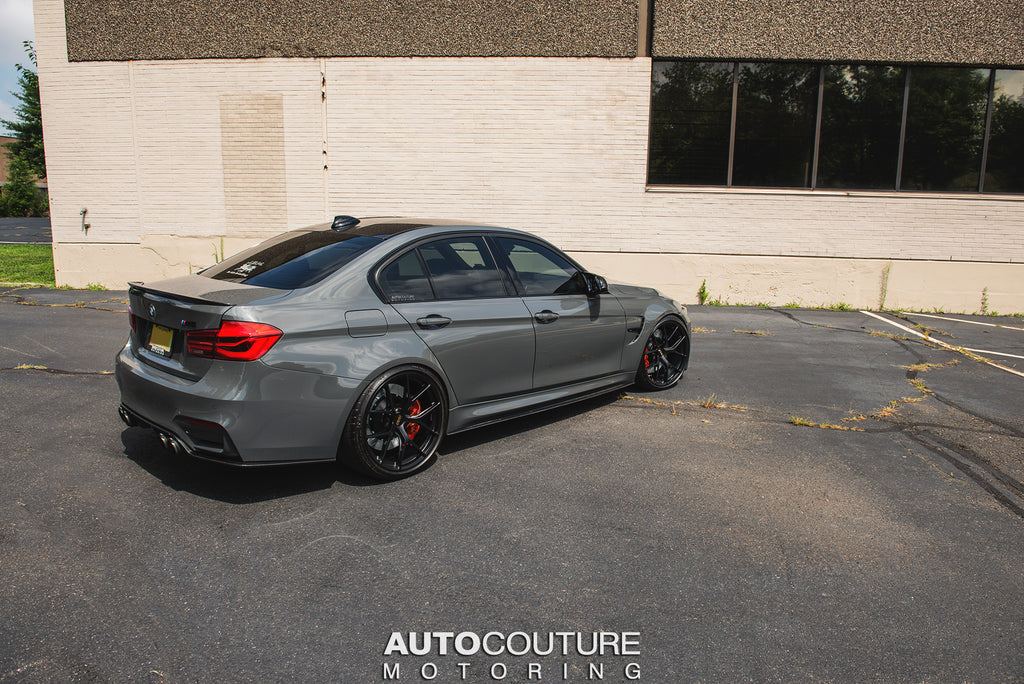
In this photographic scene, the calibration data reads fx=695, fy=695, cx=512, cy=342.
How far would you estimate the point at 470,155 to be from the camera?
484 inches

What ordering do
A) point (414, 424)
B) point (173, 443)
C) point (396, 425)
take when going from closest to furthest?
1. point (173, 443)
2. point (396, 425)
3. point (414, 424)

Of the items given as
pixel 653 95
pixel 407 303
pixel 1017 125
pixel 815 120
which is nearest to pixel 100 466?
pixel 407 303

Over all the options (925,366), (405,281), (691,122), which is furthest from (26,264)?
(925,366)

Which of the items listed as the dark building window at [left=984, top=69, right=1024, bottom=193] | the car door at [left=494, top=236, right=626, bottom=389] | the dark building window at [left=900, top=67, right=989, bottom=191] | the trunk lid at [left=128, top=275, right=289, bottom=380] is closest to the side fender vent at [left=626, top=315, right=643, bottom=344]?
the car door at [left=494, top=236, right=626, bottom=389]

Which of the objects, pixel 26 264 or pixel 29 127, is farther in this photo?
pixel 29 127

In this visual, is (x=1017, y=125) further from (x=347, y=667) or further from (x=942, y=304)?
(x=347, y=667)

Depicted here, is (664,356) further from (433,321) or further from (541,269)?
(433,321)

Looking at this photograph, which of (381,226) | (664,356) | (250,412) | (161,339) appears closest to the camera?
(250,412)

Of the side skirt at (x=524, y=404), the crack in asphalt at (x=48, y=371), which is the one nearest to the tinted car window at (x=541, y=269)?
the side skirt at (x=524, y=404)

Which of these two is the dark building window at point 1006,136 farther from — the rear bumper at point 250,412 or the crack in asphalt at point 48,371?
the crack in asphalt at point 48,371

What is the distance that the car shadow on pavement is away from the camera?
3.88 m

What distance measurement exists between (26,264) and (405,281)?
16262 mm

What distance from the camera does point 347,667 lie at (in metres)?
2.47

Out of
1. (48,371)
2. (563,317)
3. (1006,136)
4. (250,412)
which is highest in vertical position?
(1006,136)
